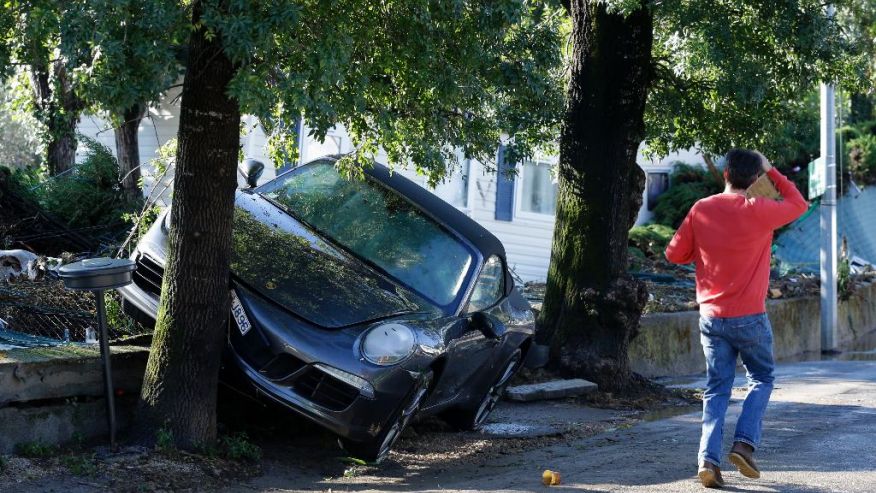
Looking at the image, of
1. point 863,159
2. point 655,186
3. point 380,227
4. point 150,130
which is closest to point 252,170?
point 380,227

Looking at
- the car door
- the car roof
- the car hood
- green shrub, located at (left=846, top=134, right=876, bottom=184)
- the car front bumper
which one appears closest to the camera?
the car front bumper

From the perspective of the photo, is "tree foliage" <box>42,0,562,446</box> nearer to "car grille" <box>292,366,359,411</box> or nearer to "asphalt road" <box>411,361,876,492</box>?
"car grille" <box>292,366,359,411</box>

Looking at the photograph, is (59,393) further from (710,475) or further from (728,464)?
(728,464)

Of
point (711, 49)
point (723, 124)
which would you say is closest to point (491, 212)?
point (723, 124)

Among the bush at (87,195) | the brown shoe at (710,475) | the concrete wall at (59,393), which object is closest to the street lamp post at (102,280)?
the concrete wall at (59,393)

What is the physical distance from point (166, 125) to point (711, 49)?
10.3 m

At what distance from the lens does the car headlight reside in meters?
6.52

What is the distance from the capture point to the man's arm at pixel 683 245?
20.7ft

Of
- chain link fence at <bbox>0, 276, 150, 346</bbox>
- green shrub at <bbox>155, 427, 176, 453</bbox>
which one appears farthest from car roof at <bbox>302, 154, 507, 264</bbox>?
green shrub at <bbox>155, 427, 176, 453</bbox>

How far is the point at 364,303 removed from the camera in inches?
276

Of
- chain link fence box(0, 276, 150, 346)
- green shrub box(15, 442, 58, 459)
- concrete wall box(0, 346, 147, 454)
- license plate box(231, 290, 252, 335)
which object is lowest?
green shrub box(15, 442, 58, 459)

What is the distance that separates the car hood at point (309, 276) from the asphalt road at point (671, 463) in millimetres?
1014

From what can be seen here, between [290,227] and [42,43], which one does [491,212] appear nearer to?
[290,227]

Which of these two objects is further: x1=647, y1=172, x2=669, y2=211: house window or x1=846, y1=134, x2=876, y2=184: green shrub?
x1=846, y1=134, x2=876, y2=184: green shrub
